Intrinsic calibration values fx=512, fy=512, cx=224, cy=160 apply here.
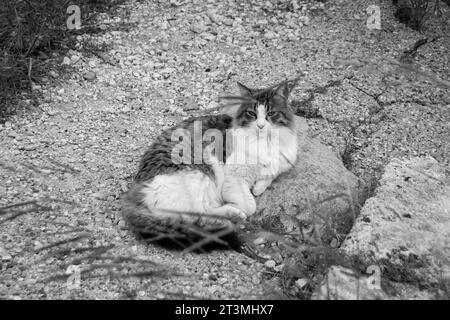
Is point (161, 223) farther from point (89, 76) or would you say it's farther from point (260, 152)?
point (89, 76)

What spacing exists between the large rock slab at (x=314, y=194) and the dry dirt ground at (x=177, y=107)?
35cm

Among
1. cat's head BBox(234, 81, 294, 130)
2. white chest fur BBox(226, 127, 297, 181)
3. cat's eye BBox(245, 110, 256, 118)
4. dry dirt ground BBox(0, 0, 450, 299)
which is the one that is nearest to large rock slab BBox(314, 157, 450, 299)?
dry dirt ground BBox(0, 0, 450, 299)

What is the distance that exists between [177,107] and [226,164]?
1.11m

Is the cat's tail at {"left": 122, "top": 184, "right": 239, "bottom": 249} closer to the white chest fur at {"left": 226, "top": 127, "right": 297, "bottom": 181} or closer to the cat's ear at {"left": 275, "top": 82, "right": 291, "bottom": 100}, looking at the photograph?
the white chest fur at {"left": 226, "top": 127, "right": 297, "bottom": 181}

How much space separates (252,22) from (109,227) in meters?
2.97

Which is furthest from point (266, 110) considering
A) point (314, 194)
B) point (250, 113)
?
point (314, 194)

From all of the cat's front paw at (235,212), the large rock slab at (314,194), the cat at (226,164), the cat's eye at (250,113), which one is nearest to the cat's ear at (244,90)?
the cat at (226,164)

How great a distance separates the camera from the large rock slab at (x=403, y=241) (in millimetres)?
2482

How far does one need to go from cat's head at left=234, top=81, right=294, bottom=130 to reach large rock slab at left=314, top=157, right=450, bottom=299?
0.78 metres

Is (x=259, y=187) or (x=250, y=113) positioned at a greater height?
(x=250, y=113)

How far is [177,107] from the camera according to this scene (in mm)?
4422

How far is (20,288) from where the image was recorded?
8.72 feet

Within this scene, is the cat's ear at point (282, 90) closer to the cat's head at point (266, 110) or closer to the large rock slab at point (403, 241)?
the cat's head at point (266, 110)
